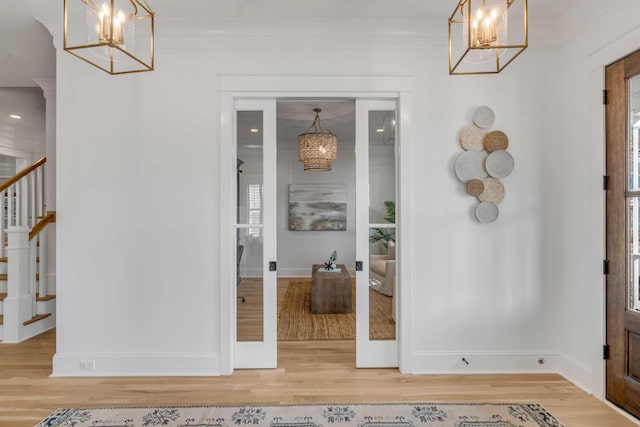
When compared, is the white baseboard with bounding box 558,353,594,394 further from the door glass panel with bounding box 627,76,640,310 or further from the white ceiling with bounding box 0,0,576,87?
the white ceiling with bounding box 0,0,576,87

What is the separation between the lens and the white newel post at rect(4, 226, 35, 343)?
3377 mm

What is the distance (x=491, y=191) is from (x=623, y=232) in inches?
33.9

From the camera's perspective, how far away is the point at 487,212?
8.96ft

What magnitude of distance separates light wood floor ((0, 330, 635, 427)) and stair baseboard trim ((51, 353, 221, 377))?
2.2 inches

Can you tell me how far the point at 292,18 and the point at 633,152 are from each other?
259 centimetres

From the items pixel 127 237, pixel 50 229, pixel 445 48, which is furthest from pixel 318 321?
pixel 50 229

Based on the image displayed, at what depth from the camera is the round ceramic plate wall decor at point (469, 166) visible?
272 centimetres

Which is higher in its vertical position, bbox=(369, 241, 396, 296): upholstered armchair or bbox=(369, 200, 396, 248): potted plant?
bbox=(369, 200, 396, 248): potted plant

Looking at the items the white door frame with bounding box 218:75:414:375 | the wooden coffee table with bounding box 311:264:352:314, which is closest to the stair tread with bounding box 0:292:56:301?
the white door frame with bounding box 218:75:414:375

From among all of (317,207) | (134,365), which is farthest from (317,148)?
(134,365)

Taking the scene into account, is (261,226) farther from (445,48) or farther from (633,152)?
(633,152)

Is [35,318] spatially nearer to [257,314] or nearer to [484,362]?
[257,314]

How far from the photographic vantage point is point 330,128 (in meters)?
5.69

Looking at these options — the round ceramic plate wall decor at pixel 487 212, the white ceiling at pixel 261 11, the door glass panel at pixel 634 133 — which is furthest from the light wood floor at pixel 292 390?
the white ceiling at pixel 261 11
